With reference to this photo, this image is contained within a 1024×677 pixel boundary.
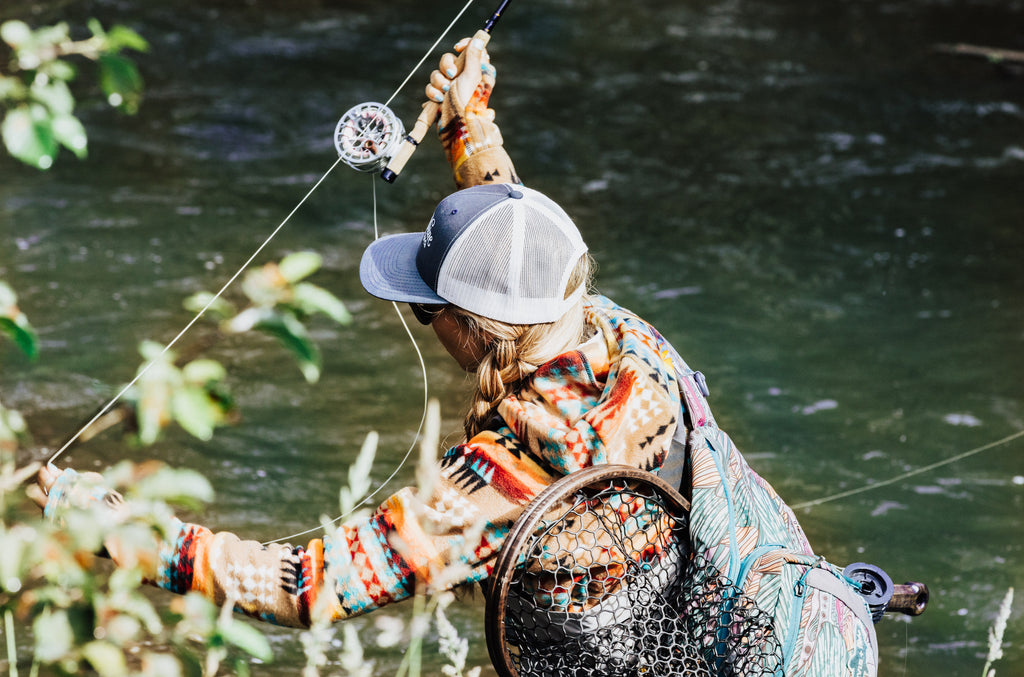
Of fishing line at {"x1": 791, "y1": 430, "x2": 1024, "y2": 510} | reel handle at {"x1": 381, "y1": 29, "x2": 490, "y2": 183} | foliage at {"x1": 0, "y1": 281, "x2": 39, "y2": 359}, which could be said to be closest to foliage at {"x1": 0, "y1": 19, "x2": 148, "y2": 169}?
foliage at {"x1": 0, "y1": 281, "x2": 39, "y2": 359}

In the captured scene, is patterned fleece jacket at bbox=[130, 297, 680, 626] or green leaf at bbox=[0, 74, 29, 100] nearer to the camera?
green leaf at bbox=[0, 74, 29, 100]

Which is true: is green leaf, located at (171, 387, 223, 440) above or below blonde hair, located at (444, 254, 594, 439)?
above

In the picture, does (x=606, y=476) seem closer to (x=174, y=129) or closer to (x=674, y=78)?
(x=174, y=129)

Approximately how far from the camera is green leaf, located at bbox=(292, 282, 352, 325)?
107 cm

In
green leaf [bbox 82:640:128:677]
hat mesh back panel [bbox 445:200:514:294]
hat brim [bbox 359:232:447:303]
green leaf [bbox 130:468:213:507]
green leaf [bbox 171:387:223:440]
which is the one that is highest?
green leaf [bbox 171:387:223:440]

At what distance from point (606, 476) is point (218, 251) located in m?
4.52

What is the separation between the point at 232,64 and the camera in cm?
855

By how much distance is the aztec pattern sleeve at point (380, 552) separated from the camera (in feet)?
5.83

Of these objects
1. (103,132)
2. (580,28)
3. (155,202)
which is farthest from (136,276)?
(580,28)

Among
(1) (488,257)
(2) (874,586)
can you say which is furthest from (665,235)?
(1) (488,257)

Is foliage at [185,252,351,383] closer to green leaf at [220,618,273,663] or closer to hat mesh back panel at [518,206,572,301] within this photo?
green leaf at [220,618,273,663]

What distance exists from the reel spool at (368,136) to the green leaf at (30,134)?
67.8 inches

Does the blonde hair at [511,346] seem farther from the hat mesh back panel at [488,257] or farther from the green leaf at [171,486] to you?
the green leaf at [171,486]

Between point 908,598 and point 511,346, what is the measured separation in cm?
125
